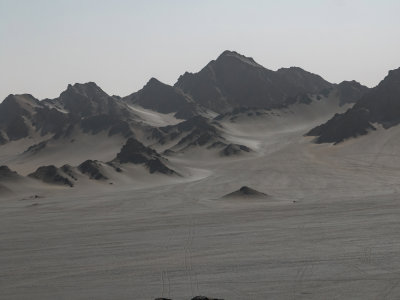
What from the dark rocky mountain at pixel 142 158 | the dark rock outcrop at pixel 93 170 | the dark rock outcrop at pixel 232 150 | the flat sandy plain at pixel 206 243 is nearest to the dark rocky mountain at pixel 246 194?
the flat sandy plain at pixel 206 243

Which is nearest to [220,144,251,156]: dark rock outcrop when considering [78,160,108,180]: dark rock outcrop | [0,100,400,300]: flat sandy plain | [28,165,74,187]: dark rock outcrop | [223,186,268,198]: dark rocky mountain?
[78,160,108,180]: dark rock outcrop

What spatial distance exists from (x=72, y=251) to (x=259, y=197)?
44.1m

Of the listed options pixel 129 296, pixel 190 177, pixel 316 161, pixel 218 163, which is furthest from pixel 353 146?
pixel 129 296

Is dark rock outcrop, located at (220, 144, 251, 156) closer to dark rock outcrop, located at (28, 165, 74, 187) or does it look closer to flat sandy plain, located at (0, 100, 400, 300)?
dark rock outcrop, located at (28, 165, 74, 187)

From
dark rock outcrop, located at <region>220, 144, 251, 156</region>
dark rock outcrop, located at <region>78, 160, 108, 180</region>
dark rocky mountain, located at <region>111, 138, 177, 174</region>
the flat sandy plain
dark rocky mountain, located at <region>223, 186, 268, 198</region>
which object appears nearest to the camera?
the flat sandy plain

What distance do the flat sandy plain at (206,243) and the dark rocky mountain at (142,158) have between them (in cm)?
2858

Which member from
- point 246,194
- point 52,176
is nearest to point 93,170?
point 52,176

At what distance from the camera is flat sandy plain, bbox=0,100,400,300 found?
111ft

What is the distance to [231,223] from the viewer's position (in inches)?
2378

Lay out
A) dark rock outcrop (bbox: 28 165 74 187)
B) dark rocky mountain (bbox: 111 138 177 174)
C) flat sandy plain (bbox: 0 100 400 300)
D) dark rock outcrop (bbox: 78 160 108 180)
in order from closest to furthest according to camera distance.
Result: flat sandy plain (bbox: 0 100 400 300), dark rock outcrop (bbox: 28 165 74 187), dark rock outcrop (bbox: 78 160 108 180), dark rocky mountain (bbox: 111 138 177 174)

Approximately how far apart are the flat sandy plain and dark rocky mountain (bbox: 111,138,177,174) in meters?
28.6

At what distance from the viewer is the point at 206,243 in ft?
160

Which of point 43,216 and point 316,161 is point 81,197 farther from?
point 316,161

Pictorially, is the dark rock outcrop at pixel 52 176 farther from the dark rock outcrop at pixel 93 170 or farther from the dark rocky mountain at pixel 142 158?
the dark rocky mountain at pixel 142 158
